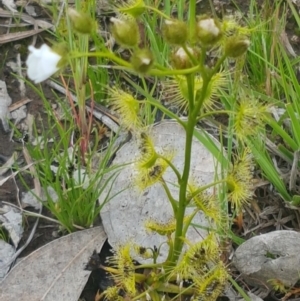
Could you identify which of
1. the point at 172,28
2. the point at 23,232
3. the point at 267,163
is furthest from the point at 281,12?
the point at 172,28

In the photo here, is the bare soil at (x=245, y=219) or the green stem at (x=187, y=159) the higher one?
the green stem at (x=187, y=159)

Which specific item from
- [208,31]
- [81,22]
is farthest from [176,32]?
[81,22]

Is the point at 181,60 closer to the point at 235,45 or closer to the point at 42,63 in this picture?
the point at 235,45

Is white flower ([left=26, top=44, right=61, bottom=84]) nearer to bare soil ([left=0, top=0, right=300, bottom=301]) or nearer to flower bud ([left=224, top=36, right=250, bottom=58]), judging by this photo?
flower bud ([left=224, top=36, right=250, bottom=58])

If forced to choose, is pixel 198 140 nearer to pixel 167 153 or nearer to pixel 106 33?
Result: pixel 167 153

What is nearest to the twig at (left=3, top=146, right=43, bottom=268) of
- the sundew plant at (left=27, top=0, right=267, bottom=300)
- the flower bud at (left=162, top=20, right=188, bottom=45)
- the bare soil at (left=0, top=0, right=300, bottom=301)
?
the bare soil at (left=0, top=0, right=300, bottom=301)

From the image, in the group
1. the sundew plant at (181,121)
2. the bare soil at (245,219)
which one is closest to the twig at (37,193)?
the bare soil at (245,219)

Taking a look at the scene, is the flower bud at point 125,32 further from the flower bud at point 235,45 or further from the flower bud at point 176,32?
the flower bud at point 235,45
